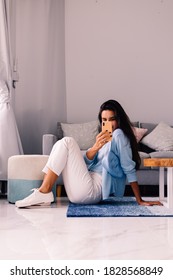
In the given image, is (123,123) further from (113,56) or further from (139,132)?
(113,56)

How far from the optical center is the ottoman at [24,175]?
3.59 m

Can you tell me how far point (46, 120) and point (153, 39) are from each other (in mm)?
1645

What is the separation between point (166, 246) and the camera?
6.38 ft

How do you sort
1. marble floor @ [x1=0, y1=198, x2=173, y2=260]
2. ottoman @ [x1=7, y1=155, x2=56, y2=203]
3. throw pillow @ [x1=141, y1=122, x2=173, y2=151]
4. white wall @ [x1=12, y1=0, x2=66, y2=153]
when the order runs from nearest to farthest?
marble floor @ [x1=0, y1=198, x2=173, y2=260]
ottoman @ [x1=7, y1=155, x2=56, y2=203]
throw pillow @ [x1=141, y1=122, x2=173, y2=151]
white wall @ [x1=12, y1=0, x2=66, y2=153]

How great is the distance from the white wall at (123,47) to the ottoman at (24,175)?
87.7 inches

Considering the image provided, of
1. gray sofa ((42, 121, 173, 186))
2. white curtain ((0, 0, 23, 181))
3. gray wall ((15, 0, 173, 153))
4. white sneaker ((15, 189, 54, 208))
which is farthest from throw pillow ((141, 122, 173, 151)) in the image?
white sneaker ((15, 189, 54, 208))

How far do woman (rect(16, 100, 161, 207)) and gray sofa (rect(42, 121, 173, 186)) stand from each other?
1.21 metres

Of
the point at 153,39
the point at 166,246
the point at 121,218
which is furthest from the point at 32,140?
the point at 166,246

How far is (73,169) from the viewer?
127 inches

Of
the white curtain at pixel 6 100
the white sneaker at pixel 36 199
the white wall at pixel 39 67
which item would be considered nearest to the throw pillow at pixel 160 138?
the white wall at pixel 39 67

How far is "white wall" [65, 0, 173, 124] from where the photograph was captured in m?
5.66

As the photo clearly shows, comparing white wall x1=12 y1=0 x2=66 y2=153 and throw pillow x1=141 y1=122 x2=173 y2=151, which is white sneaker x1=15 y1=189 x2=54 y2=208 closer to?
throw pillow x1=141 y1=122 x2=173 y2=151
